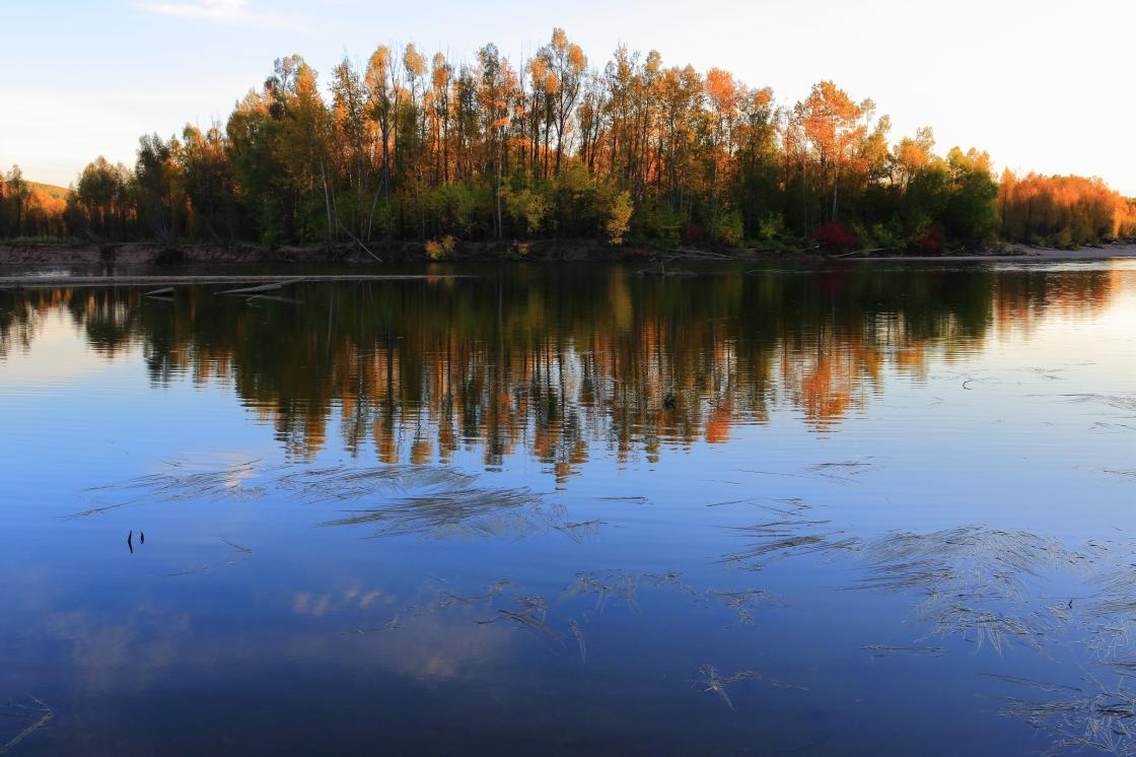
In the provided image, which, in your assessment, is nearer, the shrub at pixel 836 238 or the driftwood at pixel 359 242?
the driftwood at pixel 359 242

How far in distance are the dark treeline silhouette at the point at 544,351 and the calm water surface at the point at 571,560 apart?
0.18 metres

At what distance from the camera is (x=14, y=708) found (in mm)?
5598

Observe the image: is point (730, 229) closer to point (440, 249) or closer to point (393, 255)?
point (440, 249)

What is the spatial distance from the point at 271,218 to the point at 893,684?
88.7 metres

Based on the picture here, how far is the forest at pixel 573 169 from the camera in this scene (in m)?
81.6

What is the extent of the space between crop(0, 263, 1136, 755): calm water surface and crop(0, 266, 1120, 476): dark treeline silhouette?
0.60 ft

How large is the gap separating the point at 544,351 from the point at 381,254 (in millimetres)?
60700

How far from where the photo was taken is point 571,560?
7.79 metres

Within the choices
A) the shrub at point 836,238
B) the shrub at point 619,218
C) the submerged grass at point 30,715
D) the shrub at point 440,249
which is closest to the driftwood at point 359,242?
the shrub at point 440,249

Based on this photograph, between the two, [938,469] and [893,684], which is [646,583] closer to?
[893,684]

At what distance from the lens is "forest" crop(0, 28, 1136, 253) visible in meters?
81.6

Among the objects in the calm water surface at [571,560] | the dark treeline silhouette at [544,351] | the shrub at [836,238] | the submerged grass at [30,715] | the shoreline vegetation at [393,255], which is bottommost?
the submerged grass at [30,715]

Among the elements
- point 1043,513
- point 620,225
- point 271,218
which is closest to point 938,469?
point 1043,513

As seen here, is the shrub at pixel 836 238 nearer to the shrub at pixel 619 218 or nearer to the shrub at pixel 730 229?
the shrub at pixel 730 229
